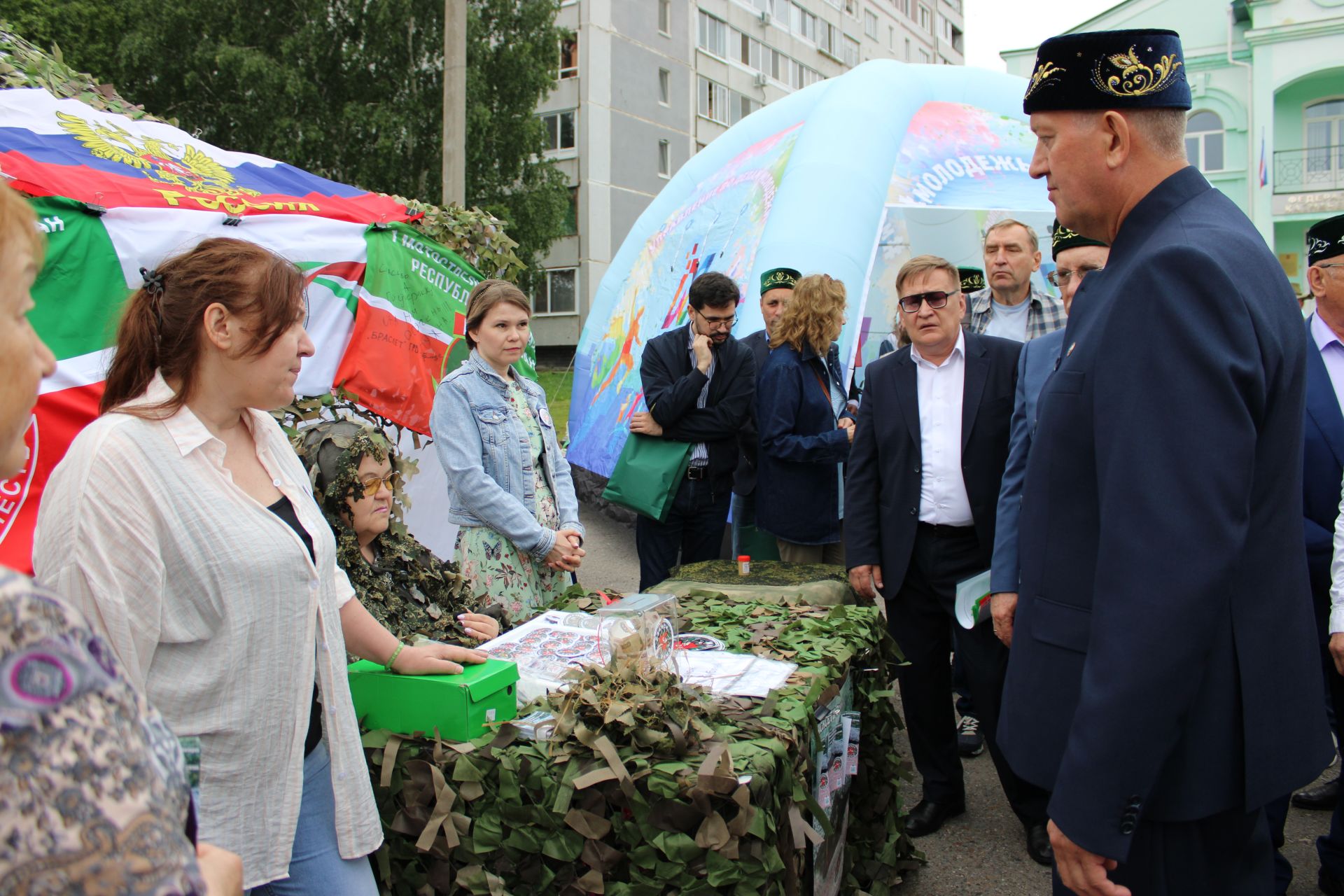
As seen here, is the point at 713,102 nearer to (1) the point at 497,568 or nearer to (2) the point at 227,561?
(1) the point at 497,568

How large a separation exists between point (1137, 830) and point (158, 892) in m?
1.48

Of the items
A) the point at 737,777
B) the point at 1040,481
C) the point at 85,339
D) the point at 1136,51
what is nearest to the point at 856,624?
the point at 737,777

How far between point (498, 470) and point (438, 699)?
1624 mm

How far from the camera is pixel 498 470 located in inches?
148

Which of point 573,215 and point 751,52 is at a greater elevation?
point 751,52

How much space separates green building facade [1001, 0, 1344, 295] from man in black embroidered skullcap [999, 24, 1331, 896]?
24.1 metres

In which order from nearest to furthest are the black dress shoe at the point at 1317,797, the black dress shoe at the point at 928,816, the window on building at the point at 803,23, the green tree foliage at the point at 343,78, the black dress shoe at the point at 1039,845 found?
1. the black dress shoe at the point at 1039,845
2. the black dress shoe at the point at 928,816
3. the black dress shoe at the point at 1317,797
4. the green tree foliage at the point at 343,78
5. the window on building at the point at 803,23

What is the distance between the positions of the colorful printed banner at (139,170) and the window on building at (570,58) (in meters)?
24.8

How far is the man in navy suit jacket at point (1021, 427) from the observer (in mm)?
2906

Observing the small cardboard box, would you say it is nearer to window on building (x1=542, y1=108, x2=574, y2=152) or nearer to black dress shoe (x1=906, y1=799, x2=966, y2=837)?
black dress shoe (x1=906, y1=799, x2=966, y2=837)

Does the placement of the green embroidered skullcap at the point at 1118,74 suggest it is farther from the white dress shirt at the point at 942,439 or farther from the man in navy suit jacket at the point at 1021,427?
the white dress shirt at the point at 942,439

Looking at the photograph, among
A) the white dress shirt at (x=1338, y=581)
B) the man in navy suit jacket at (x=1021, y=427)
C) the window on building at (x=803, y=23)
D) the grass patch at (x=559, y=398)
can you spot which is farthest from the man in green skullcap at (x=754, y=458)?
the window on building at (x=803, y=23)

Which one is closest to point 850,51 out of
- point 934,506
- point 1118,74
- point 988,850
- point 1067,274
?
point 1067,274

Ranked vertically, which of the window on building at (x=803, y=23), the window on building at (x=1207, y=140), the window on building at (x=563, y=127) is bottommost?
the window on building at (x=1207, y=140)
